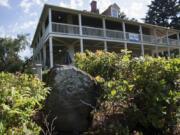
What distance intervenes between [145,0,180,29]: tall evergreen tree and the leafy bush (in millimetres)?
41665

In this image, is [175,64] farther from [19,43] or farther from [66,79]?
[19,43]

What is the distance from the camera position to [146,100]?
5.29 metres

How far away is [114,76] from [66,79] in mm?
1167

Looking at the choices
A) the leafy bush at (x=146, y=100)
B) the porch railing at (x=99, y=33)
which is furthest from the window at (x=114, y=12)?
the leafy bush at (x=146, y=100)

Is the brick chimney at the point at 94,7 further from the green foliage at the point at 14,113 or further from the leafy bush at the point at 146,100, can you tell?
the green foliage at the point at 14,113

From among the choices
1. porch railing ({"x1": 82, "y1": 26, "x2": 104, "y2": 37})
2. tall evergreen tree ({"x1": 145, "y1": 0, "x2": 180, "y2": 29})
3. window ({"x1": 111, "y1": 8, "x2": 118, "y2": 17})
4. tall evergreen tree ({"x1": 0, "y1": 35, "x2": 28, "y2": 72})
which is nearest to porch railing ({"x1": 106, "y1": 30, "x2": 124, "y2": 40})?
porch railing ({"x1": 82, "y1": 26, "x2": 104, "y2": 37})

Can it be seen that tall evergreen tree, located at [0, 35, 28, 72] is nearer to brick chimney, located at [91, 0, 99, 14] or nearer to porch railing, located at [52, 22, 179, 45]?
porch railing, located at [52, 22, 179, 45]

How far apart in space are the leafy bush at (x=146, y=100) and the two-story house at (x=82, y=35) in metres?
14.5

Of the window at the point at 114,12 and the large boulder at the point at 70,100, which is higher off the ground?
the window at the point at 114,12

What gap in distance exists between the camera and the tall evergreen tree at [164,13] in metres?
45.3

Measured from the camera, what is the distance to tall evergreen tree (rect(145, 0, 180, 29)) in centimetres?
4534

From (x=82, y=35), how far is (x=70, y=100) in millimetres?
16224

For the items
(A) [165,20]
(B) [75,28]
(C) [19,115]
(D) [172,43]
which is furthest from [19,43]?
(A) [165,20]

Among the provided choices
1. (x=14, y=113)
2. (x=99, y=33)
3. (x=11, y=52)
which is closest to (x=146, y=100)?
(x=14, y=113)
